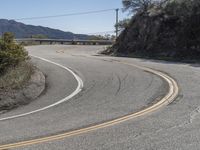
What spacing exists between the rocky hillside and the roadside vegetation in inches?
497

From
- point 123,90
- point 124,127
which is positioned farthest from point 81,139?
point 123,90

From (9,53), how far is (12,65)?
51cm

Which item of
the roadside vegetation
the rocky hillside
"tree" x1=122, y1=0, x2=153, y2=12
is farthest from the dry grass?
"tree" x1=122, y1=0, x2=153, y2=12

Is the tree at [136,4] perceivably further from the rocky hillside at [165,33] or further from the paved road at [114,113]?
the paved road at [114,113]

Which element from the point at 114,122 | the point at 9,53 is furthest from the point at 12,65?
the point at 114,122

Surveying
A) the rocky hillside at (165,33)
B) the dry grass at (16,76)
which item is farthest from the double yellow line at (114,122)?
the rocky hillside at (165,33)

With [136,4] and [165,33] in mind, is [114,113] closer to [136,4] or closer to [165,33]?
[165,33]

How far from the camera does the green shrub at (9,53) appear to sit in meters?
19.6

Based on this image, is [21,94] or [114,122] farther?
[21,94]

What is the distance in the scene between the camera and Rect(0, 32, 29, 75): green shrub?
19.6 m

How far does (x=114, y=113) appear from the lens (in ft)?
41.0

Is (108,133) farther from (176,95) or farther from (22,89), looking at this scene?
(22,89)

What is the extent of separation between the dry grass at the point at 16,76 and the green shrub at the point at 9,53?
227 mm

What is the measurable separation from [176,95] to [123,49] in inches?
865
